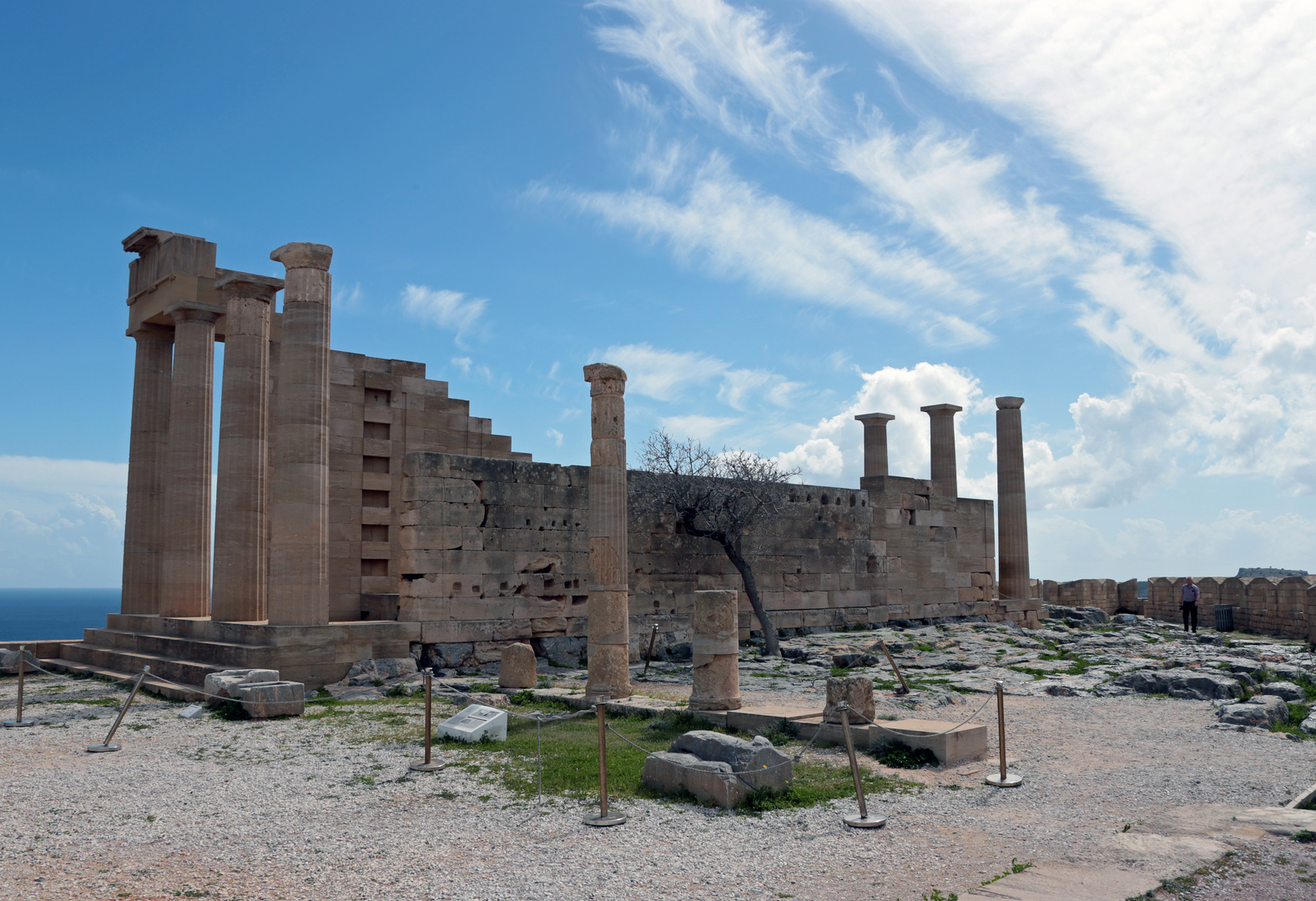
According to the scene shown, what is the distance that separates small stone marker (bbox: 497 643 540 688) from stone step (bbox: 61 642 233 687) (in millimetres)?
4060

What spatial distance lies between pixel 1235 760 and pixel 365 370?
16.2 m

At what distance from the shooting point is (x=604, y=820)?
712cm

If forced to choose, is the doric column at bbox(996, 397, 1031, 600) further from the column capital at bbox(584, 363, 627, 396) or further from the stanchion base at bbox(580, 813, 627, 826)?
the stanchion base at bbox(580, 813, 627, 826)

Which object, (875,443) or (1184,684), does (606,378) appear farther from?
(875,443)

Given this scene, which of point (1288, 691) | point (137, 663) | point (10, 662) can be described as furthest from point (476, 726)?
point (10, 662)

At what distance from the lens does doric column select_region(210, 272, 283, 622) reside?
16688mm

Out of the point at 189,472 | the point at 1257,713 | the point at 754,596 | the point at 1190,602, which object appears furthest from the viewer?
the point at 1190,602

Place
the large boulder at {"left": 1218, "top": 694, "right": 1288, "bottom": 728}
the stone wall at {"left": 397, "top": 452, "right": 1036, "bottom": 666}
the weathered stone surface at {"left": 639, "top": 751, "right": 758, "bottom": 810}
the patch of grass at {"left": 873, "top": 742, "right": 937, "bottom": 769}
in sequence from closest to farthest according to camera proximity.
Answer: the weathered stone surface at {"left": 639, "top": 751, "right": 758, "bottom": 810} < the patch of grass at {"left": 873, "top": 742, "right": 937, "bottom": 769} < the large boulder at {"left": 1218, "top": 694, "right": 1288, "bottom": 728} < the stone wall at {"left": 397, "top": 452, "right": 1036, "bottom": 666}

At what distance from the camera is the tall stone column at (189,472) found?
18.0 m

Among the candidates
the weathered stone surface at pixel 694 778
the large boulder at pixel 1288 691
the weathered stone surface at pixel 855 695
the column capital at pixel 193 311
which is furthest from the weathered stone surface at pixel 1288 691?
the column capital at pixel 193 311

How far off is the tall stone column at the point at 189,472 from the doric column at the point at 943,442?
20.0m

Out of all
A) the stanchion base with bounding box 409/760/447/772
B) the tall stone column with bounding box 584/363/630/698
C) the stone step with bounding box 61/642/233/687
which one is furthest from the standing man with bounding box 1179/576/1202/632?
the stone step with bounding box 61/642/233/687

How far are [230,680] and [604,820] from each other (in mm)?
7674

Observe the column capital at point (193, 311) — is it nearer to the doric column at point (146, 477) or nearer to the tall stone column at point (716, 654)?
the doric column at point (146, 477)
